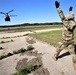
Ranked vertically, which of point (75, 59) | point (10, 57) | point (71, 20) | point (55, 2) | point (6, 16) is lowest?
point (6, 16)

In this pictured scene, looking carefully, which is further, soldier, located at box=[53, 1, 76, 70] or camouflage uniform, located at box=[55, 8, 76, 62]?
camouflage uniform, located at box=[55, 8, 76, 62]

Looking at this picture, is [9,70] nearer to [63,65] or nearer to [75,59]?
[63,65]

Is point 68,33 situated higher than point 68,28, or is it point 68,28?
point 68,28

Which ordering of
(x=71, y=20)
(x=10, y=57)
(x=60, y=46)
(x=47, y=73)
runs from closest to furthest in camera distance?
(x=47, y=73)
(x=71, y=20)
(x=60, y=46)
(x=10, y=57)

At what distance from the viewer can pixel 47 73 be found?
7844 millimetres

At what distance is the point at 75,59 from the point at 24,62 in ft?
10.3

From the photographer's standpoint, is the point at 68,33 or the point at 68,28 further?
the point at 68,33

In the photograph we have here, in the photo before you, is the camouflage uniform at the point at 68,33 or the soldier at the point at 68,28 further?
the camouflage uniform at the point at 68,33

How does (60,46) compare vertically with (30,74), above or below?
above

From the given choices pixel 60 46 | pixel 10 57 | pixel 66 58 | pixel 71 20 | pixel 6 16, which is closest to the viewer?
pixel 71 20

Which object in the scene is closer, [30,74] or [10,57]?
[30,74]

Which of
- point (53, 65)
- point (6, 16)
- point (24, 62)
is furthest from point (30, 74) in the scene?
point (6, 16)

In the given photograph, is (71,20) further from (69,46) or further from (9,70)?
(9,70)

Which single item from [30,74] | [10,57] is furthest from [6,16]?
[30,74]
